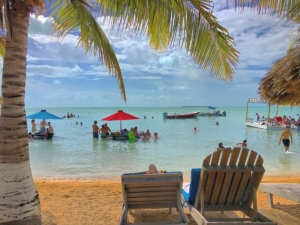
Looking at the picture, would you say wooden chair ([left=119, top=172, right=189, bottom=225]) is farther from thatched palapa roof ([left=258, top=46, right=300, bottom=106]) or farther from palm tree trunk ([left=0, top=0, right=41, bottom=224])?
thatched palapa roof ([left=258, top=46, right=300, bottom=106])


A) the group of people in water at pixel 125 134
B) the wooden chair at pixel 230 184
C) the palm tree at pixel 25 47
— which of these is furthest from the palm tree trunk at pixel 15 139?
the group of people in water at pixel 125 134

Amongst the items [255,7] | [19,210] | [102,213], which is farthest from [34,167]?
[255,7]

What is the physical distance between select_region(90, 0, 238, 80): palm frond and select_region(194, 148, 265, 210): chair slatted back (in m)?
1.37

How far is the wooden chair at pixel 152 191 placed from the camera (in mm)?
3174

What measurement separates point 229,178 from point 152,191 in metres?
0.97

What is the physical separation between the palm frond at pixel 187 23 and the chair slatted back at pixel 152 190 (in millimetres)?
1703

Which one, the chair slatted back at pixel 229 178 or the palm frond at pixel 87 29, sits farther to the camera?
the palm frond at pixel 87 29

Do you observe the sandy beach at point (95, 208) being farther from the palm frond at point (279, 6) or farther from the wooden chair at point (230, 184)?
the palm frond at point (279, 6)

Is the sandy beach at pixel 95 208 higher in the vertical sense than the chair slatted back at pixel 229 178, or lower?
lower

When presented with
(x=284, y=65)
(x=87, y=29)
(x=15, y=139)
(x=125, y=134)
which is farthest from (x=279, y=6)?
(x=125, y=134)

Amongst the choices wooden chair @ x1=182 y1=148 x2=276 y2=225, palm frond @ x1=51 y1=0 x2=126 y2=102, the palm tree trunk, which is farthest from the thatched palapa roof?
the palm tree trunk

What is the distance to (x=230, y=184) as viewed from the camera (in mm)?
3283

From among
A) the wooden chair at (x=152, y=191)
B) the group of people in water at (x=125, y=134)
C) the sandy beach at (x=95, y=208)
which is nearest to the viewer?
the wooden chair at (x=152, y=191)

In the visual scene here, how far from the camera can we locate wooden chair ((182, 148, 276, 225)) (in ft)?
10.3
